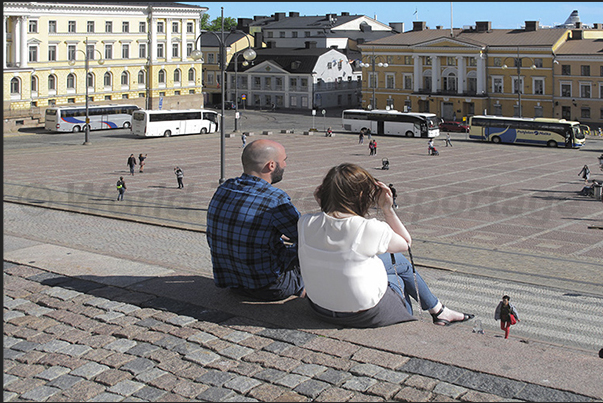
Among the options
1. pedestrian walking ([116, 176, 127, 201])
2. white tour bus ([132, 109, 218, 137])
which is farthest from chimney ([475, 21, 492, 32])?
pedestrian walking ([116, 176, 127, 201])

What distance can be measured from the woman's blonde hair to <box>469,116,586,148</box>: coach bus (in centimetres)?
5678

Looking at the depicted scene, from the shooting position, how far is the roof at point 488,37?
258 feet

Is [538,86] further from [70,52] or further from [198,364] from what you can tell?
[198,364]

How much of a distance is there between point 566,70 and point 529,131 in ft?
62.4

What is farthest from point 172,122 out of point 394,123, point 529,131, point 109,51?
point 529,131

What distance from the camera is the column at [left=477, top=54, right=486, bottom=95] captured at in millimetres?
81938

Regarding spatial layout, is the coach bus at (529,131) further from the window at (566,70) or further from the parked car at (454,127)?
the window at (566,70)

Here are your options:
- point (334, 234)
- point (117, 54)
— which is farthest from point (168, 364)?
point (117, 54)

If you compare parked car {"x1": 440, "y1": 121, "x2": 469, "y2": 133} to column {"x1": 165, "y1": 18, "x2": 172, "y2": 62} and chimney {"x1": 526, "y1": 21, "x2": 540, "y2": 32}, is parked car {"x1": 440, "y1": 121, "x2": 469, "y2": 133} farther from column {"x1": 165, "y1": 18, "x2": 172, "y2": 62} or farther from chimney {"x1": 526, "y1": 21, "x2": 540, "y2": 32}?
column {"x1": 165, "y1": 18, "x2": 172, "y2": 62}

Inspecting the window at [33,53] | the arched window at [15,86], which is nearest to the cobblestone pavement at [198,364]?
the arched window at [15,86]

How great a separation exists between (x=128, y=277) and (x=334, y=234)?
11.0 ft

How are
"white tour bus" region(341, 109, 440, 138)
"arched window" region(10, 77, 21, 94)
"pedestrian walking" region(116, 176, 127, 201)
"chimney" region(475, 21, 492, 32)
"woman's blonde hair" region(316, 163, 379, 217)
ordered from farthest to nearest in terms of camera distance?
"chimney" region(475, 21, 492, 32) → "arched window" region(10, 77, 21, 94) → "white tour bus" region(341, 109, 440, 138) → "pedestrian walking" region(116, 176, 127, 201) → "woman's blonde hair" region(316, 163, 379, 217)

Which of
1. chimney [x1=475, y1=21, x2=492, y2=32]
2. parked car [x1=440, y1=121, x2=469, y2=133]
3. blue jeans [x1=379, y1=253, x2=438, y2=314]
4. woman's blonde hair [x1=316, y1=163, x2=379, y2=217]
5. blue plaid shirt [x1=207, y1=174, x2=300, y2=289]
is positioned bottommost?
blue jeans [x1=379, y1=253, x2=438, y2=314]

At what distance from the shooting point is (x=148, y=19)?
82750 millimetres
